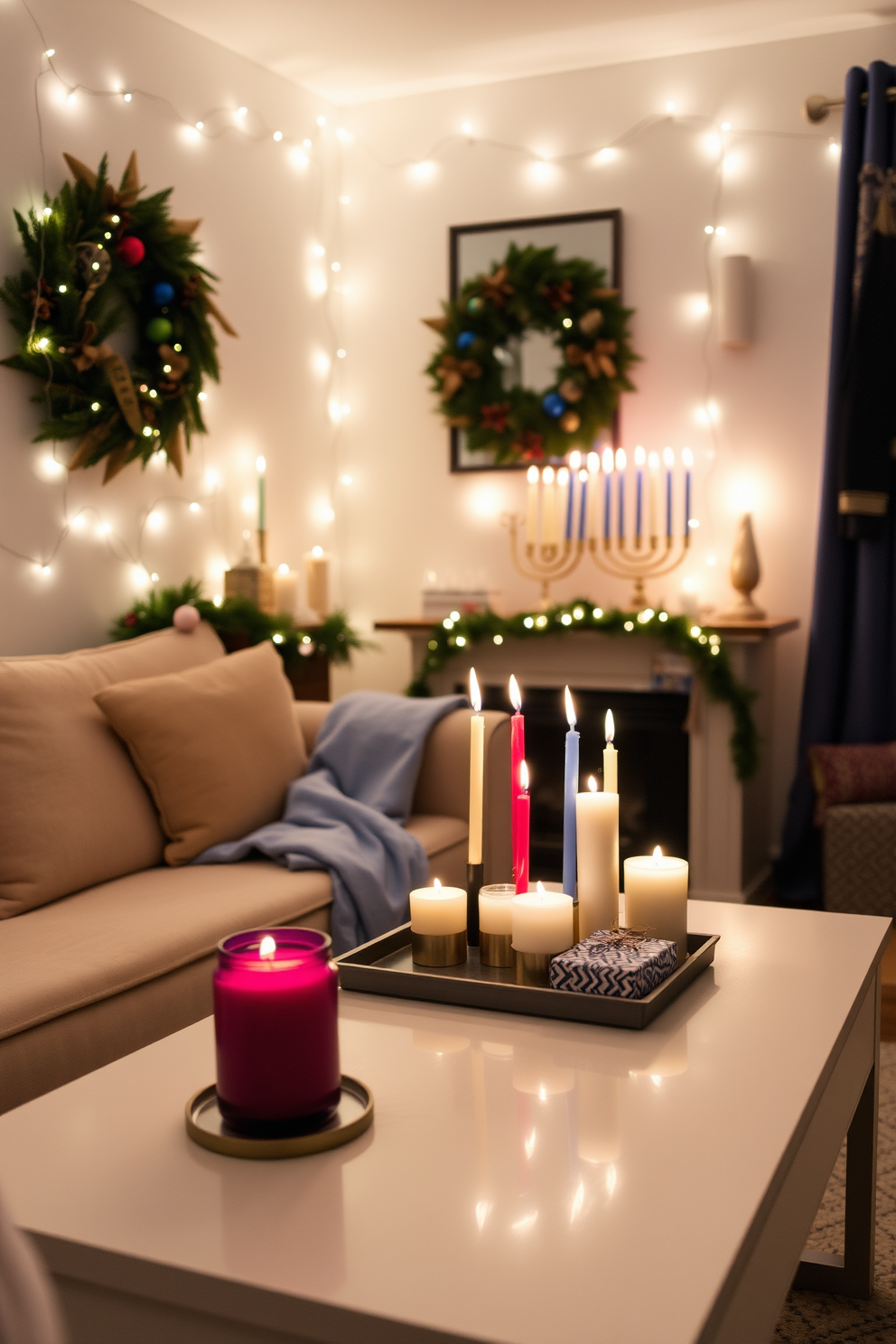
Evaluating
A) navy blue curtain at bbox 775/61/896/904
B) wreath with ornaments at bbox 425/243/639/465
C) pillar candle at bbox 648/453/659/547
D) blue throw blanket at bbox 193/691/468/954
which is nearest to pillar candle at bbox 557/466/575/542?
wreath with ornaments at bbox 425/243/639/465

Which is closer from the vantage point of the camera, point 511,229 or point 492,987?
point 492,987

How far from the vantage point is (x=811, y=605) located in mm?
3795

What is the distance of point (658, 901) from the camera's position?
1.46 meters

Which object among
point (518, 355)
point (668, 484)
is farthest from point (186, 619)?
point (518, 355)

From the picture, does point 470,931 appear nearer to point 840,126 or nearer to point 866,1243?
point 866,1243

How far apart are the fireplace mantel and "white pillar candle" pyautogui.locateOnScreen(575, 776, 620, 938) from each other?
2.09 metres

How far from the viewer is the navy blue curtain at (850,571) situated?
348 cm

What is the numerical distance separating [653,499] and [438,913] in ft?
8.61

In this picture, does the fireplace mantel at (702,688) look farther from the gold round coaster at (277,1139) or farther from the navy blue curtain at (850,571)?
the gold round coaster at (277,1139)

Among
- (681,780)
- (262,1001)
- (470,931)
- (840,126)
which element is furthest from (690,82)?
(262,1001)

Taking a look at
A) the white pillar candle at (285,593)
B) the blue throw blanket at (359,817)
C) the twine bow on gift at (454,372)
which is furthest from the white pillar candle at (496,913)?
the twine bow on gift at (454,372)

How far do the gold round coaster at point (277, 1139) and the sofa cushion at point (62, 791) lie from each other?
1172 millimetres

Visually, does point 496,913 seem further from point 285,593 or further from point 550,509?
point 550,509

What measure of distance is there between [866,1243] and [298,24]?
11.2 feet
